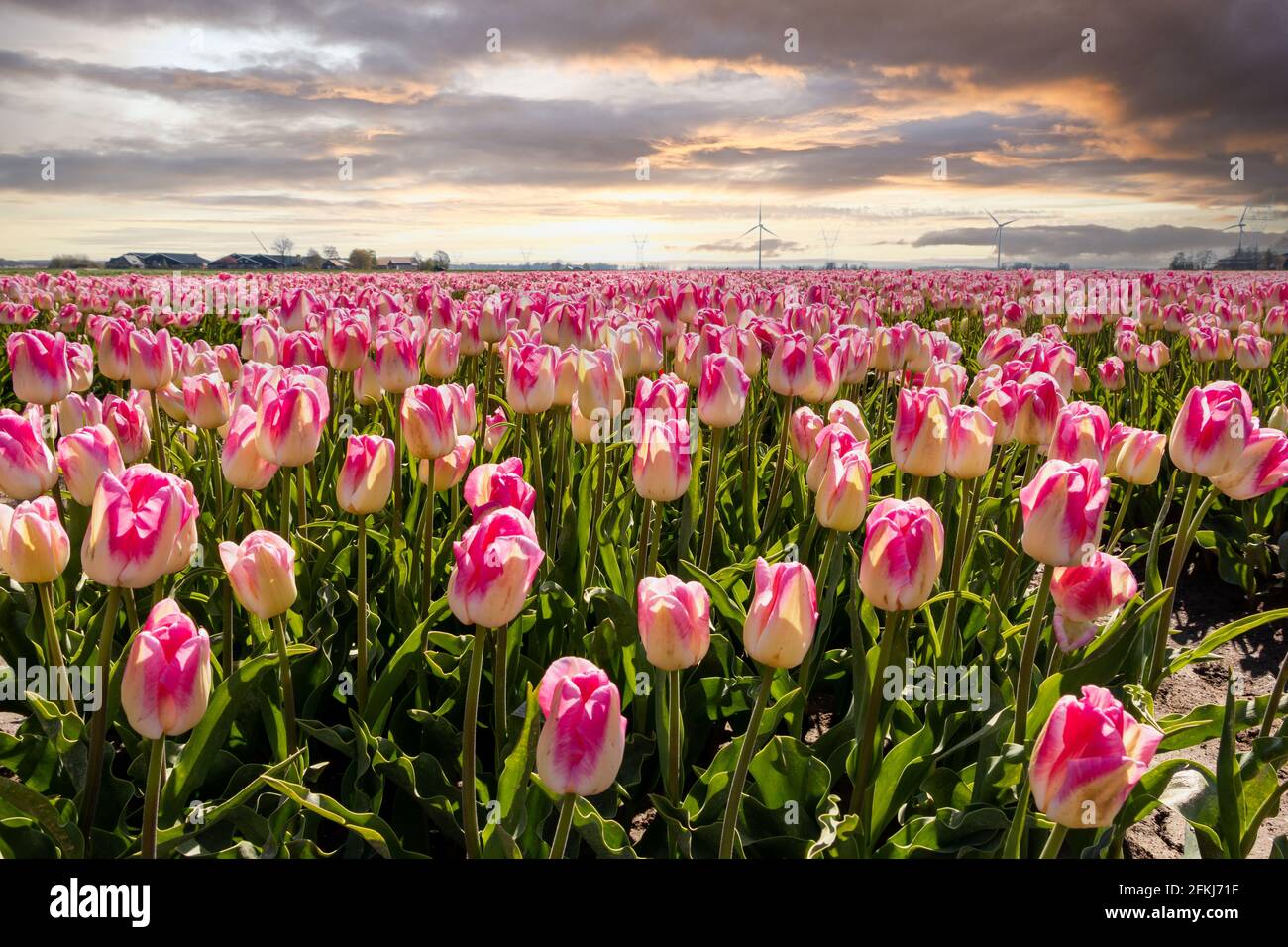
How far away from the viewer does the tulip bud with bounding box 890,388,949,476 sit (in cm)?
260

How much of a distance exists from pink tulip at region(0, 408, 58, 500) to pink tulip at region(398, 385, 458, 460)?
3.32 feet

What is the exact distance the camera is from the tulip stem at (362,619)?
98.7 inches

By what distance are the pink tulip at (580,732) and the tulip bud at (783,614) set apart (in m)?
0.33

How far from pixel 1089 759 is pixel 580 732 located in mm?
807

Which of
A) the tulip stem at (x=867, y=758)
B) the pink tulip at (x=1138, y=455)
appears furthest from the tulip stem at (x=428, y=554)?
the pink tulip at (x=1138, y=455)

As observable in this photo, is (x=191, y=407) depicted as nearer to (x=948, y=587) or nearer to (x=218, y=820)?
(x=218, y=820)

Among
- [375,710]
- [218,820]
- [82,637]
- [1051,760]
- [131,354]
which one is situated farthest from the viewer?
[131,354]

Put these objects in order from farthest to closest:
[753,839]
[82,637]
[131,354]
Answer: [131,354], [82,637], [753,839]

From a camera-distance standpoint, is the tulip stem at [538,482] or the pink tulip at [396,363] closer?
the tulip stem at [538,482]

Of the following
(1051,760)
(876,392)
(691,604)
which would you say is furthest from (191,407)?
(876,392)

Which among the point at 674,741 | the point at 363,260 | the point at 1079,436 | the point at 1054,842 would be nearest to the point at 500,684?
the point at 674,741

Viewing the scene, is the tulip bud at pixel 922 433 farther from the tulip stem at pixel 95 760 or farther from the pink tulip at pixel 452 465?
the tulip stem at pixel 95 760

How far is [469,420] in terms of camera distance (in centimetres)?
312
